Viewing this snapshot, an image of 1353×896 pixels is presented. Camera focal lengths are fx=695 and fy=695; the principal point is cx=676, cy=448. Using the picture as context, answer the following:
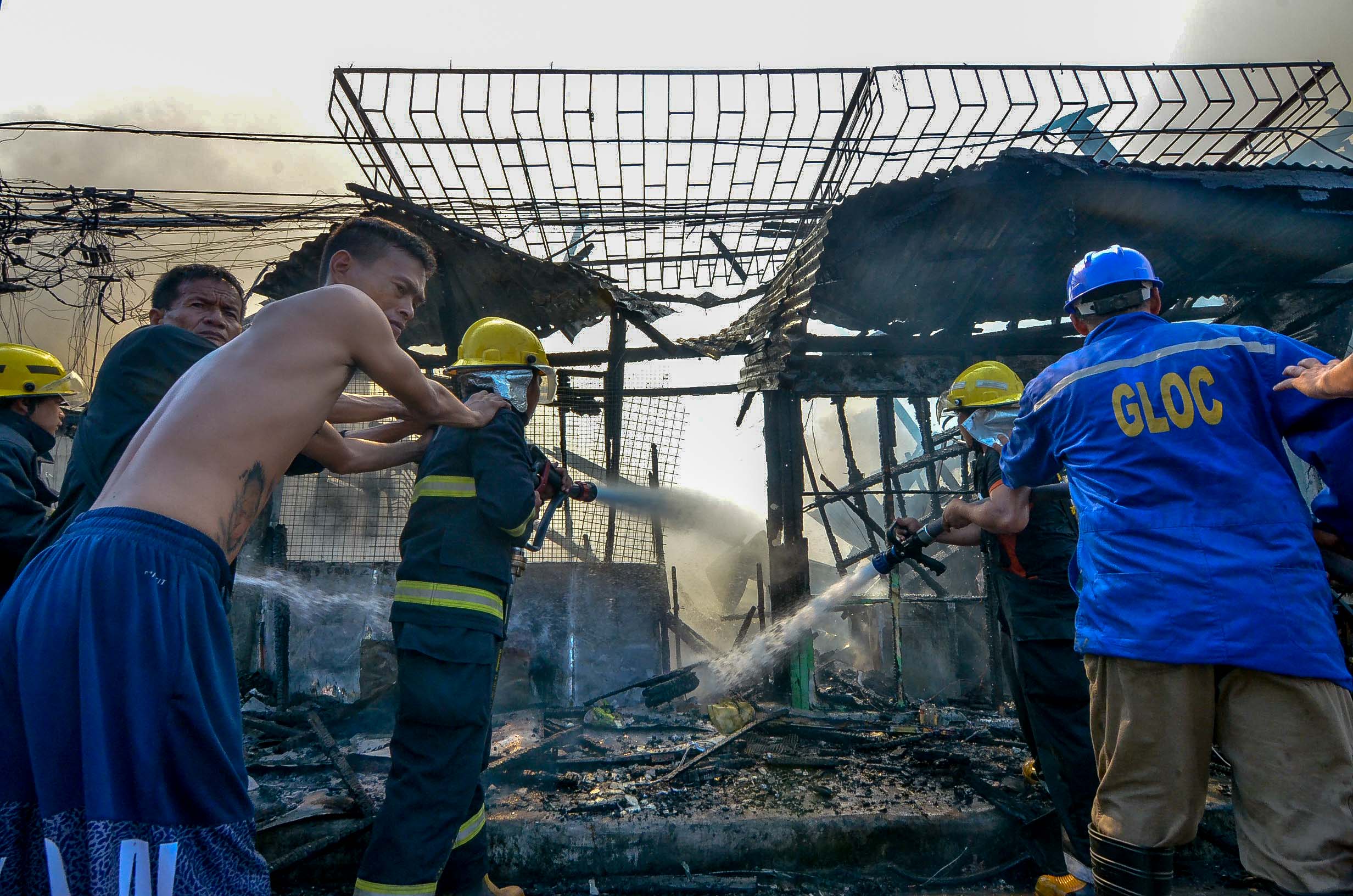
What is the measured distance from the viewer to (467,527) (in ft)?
10.2

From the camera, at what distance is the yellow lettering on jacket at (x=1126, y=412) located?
7.94 feet

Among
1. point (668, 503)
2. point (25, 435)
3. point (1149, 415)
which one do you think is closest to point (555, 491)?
point (1149, 415)

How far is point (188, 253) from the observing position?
42.1 ft

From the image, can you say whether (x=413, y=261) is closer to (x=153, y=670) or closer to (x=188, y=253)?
(x=153, y=670)

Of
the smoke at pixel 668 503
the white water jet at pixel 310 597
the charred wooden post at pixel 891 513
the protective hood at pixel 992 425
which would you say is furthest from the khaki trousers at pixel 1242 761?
the white water jet at pixel 310 597

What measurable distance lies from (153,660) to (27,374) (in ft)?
10.7

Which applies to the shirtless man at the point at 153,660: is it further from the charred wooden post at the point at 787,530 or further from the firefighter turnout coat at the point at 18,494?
the charred wooden post at the point at 787,530

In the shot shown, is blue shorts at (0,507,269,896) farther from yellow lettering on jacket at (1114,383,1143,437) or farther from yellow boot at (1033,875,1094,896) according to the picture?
yellow boot at (1033,875,1094,896)

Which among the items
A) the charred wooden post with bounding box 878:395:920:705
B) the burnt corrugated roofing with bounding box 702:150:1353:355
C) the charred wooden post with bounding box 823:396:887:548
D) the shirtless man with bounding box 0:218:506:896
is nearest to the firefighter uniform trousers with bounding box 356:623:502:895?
the shirtless man with bounding box 0:218:506:896

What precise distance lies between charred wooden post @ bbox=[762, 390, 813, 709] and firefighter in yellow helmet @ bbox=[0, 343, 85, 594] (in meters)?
4.83

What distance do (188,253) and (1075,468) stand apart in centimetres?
1510

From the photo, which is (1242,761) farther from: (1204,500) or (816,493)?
(816,493)

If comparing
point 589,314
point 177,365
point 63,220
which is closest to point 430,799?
point 177,365

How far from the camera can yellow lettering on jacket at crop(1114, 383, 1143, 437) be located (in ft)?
7.94
